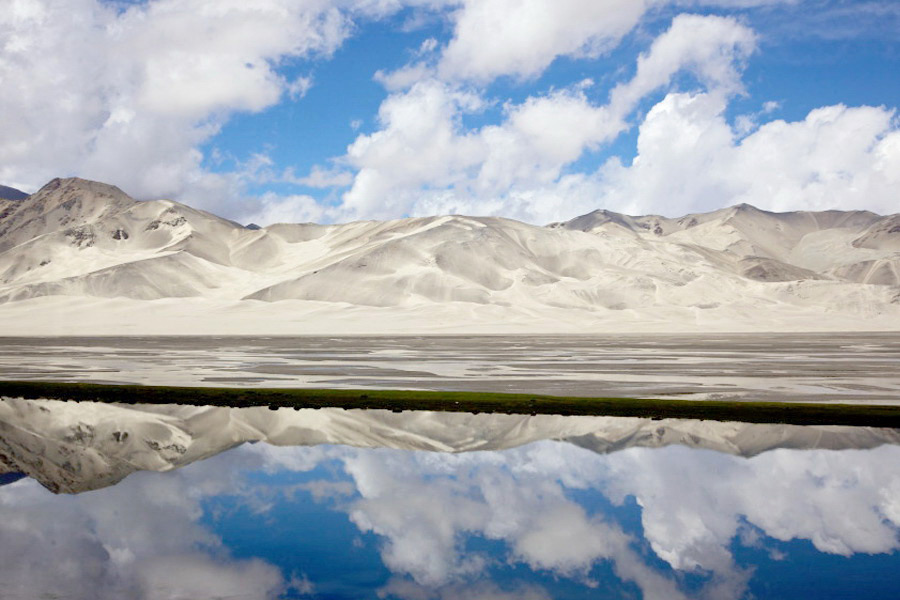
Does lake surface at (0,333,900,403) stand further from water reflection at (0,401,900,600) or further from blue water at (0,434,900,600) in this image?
blue water at (0,434,900,600)

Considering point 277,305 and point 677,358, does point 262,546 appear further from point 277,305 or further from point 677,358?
point 277,305

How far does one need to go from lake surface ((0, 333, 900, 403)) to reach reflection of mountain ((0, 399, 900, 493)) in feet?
25.2

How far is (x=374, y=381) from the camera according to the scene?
39.8 m

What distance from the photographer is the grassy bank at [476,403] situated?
90.8 ft

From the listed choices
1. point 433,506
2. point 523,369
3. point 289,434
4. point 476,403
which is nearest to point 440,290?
point 523,369

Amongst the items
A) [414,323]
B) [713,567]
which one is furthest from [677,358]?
[414,323]

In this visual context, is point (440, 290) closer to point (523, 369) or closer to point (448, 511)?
point (523, 369)

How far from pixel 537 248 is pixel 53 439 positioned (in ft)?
544

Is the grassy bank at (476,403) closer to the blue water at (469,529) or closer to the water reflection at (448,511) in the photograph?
the water reflection at (448,511)


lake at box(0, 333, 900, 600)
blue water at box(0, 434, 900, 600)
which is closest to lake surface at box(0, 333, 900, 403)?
lake at box(0, 333, 900, 600)

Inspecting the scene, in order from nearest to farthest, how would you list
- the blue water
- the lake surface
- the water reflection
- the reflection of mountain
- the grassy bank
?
the blue water
the water reflection
the reflection of mountain
the grassy bank
the lake surface

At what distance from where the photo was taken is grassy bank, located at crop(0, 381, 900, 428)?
90.8 feet

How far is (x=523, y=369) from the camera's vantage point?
48.1m

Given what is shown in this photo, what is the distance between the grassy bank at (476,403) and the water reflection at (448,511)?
2.17 metres
